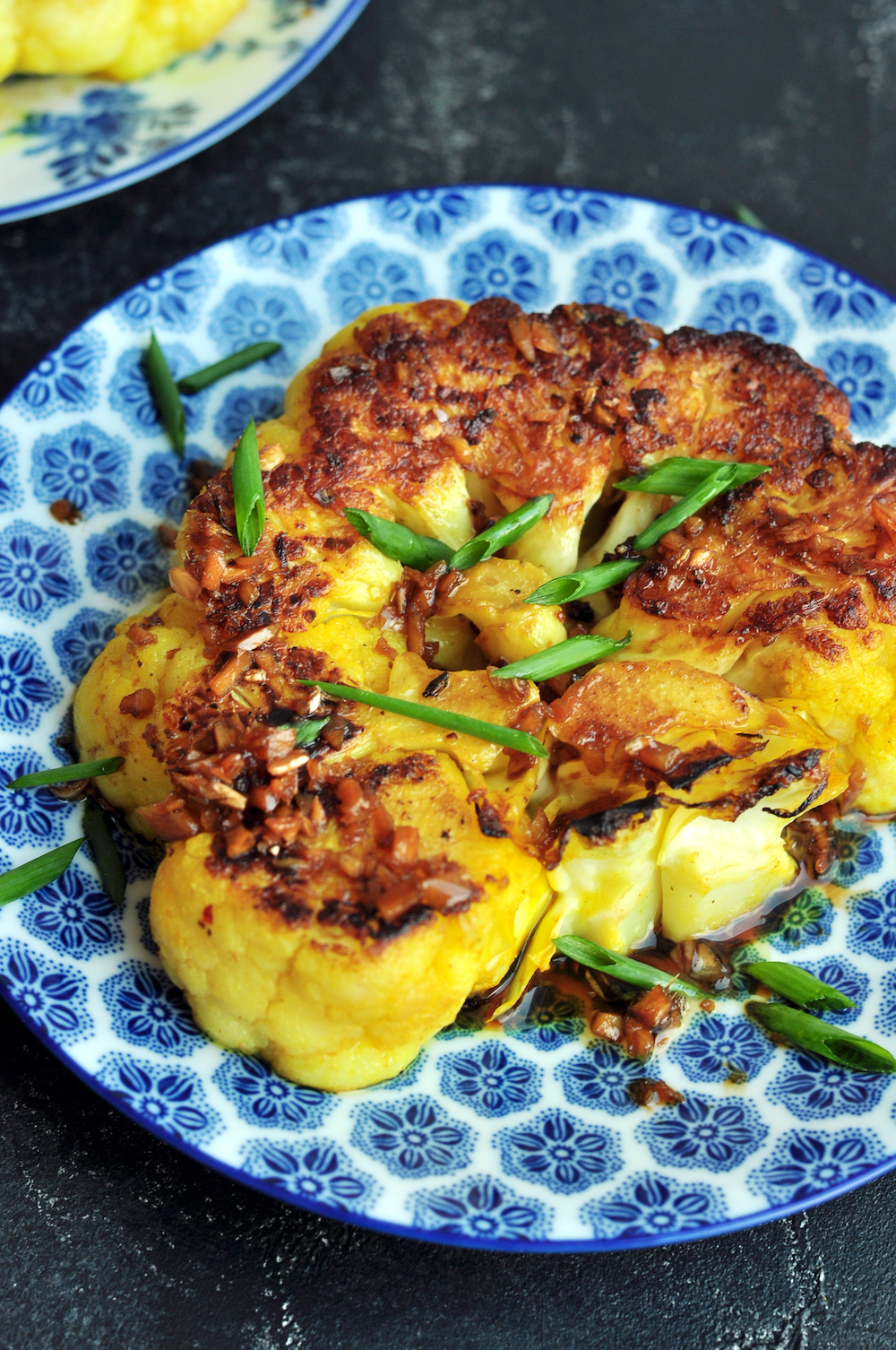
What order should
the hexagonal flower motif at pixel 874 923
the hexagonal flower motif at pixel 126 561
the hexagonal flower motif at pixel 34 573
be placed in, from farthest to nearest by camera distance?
the hexagonal flower motif at pixel 126 561, the hexagonal flower motif at pixel 34 573, the hexagonal flower motif at pixel 874 923

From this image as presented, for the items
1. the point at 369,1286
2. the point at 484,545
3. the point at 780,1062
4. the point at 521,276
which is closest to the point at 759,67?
the point at 521,276

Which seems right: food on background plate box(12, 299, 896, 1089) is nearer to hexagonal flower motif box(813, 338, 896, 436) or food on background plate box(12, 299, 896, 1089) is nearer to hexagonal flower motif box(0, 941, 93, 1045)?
hexagonal flower motif box(0, 941, 93, 1045)

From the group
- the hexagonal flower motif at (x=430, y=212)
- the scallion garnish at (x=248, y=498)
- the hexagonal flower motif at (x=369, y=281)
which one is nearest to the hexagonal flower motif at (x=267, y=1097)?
the scallion garnish at (x=248, y=498)

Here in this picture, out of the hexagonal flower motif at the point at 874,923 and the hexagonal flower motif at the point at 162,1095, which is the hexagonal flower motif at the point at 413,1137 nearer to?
the hexagonal flower motif at the point at 162,1095

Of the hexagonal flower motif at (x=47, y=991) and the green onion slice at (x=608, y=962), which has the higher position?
the hexagonal flower motif at (x=47, y=991)

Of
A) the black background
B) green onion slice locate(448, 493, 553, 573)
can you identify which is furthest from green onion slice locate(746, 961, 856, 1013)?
green onion slice locate(448, 493, 553, 573)

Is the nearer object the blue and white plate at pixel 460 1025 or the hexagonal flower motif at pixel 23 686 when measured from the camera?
the blue and white plate at pixel 460 1025

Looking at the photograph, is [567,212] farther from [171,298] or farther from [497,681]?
[497,681]
